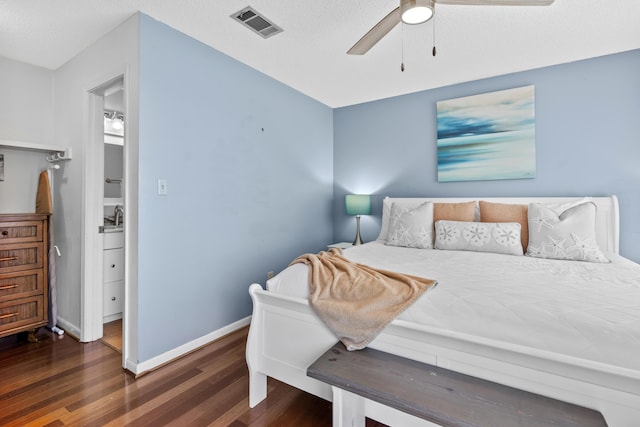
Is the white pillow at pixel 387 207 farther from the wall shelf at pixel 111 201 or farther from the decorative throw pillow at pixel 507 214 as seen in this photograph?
the wall shelf at pixel 111 201

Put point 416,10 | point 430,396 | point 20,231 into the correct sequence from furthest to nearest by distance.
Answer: point 20,231 < point 416,10 < point 430,396

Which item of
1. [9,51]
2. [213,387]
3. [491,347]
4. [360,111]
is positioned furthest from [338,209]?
[9,51]

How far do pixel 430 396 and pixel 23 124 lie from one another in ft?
12.4

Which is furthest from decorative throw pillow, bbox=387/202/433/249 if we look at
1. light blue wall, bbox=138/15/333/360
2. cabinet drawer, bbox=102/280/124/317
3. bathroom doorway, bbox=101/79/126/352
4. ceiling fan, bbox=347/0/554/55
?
cabinet drawer, bbox=102/280/124/317

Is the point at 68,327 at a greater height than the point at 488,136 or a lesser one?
lesser

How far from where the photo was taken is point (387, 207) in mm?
3633

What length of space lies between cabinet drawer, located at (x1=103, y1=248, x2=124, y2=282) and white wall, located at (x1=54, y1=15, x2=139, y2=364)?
0.25m

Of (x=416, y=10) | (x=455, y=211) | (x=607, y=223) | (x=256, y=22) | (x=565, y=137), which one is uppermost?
(x=256, y=22)

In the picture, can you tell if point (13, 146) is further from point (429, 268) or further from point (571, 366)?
point (571, 366)

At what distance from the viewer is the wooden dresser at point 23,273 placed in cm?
238

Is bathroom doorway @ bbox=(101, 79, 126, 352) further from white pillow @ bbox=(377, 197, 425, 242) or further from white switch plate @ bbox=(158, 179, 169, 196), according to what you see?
white pillow @ bbox=(377, 197, 425, 242)

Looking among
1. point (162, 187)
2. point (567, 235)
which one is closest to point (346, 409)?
point (162, 187)

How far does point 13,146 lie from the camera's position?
8.30 ft

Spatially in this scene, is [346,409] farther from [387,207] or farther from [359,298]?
[387,207]
